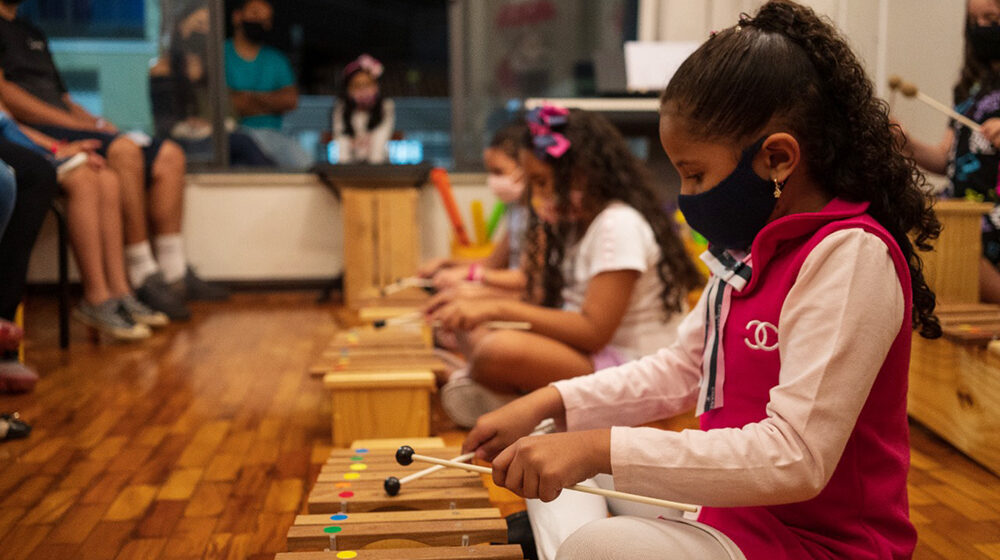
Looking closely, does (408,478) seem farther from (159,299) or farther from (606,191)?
(159,299)

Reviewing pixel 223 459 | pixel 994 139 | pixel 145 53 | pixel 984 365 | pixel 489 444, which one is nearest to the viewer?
pixel 489 444

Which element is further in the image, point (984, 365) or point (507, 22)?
point (507, 22)

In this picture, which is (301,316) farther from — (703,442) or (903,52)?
(703,442)

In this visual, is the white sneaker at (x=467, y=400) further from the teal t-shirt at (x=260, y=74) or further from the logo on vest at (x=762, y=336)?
the teal t-shirt at (x=260, y=74)

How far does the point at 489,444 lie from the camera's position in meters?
1.18

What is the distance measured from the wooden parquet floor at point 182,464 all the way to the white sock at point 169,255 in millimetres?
1132

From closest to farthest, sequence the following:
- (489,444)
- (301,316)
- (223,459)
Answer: (489,444), (223,459), (301,316)

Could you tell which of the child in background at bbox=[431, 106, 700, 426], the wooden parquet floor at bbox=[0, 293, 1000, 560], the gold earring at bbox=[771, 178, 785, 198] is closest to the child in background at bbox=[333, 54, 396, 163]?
the wooden parquet floor at bbox=[0, 293, 1000, 560]

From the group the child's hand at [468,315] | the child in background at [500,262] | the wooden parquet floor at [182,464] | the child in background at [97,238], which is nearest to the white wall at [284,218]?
the child in background at [97,238]

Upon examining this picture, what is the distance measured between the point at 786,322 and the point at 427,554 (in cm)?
49

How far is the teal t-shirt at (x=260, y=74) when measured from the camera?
17.0 ft

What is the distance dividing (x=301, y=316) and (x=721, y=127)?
359cm

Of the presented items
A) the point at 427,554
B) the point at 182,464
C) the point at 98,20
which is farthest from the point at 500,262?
the point at 98,20

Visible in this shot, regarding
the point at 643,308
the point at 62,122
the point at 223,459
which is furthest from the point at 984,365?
the point at 62,122
